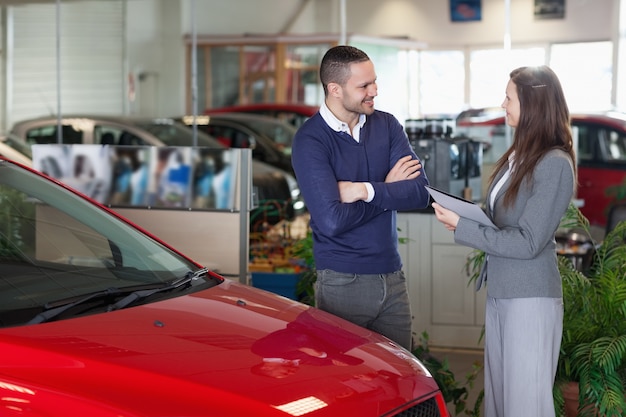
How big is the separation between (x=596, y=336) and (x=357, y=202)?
4.81 ft

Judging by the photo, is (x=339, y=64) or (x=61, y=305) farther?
(x=339, y=64)

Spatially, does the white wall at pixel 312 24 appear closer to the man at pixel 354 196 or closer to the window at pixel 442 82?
the window at pixel 442 82

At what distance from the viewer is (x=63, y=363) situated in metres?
2.46

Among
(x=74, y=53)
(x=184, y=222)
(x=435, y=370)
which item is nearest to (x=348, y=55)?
(x=435, y=370)

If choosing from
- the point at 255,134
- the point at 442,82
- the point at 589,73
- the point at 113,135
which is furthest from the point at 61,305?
the point at 442,82

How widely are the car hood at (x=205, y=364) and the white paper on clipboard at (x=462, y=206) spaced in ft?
2.10

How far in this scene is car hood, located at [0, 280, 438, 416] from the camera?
7.85 ft

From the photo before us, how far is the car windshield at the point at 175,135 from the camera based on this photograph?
1202 centimetres

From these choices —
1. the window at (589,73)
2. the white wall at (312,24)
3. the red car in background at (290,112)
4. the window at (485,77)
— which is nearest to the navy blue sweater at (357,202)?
the red car in background at (290,112)

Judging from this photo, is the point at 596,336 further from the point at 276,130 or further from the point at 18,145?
the point at 276,130

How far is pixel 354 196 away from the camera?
3686 millimetres

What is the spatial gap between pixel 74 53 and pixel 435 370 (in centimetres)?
1611

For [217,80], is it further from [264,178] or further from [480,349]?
[480,349]

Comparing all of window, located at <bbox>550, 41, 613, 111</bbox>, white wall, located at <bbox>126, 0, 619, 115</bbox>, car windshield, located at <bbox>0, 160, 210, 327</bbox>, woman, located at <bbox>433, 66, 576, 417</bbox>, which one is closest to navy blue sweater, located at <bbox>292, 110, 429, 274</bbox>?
woman, located at <bbox>433, 66, 576, 417</bbox>
